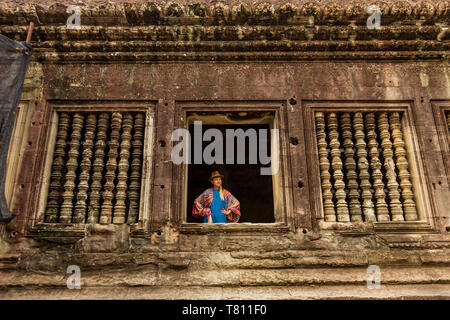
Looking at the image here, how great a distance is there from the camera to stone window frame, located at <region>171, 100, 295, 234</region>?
4316mm

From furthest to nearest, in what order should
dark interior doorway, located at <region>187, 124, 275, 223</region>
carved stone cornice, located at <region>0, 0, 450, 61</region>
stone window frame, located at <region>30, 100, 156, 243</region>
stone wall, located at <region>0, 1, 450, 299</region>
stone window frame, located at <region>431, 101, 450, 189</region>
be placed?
dark interior doorway, located at <region>187, 124, 275, 223</region>, carved stone cornice, located at <region>0, 0, 450, 61</region>, stone window frame, located at <region>431, 101, 450, 189</region>, stone window frame, located at <region>30, 100, 156, 243</region>, stone wall, located at <region>0, 1, 450, 299</region>

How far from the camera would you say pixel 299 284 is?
3967mm

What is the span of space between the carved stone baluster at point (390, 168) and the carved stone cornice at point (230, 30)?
38.0 inches

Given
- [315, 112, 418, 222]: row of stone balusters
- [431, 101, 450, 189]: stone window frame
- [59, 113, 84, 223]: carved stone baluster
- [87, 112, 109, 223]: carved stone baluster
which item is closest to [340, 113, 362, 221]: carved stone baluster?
[315, 112, 418, 222]: row of stone balusters

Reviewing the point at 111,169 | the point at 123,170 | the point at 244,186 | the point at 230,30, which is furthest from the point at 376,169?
the point at 244,186

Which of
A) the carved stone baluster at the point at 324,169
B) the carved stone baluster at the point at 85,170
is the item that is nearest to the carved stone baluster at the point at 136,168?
the carved stone baluster at the point at 85,170

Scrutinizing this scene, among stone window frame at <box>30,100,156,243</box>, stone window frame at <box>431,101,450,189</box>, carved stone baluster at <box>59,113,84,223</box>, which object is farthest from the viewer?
stone window frame at <box>431,101,450,189</box>

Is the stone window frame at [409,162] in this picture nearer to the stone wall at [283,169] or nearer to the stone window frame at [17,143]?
the stone wall at [283,169]

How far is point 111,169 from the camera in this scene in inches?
181

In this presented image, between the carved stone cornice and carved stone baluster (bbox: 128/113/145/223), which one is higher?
the carved stone cornice

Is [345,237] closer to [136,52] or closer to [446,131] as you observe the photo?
[446,131]

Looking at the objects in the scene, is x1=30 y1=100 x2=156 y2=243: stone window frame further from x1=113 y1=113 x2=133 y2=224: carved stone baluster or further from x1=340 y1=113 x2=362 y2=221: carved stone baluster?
x1=340 y1=113 x2=362 y2=221: carved stone baluster

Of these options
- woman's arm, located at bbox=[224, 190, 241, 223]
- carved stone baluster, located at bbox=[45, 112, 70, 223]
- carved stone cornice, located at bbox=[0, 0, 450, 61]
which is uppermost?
carved stone cornice, located at bbox=[0, 0, 450, 61]
